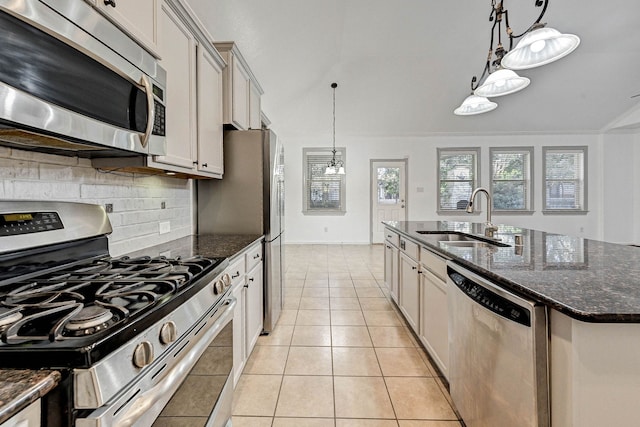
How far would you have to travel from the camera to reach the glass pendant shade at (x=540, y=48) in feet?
5.16

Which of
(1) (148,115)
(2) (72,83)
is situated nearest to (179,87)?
(1) (148,115)

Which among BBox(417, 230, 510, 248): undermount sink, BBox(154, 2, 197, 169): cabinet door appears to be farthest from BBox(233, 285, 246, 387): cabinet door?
BBox(417, 230, 510, 248): undermount sink

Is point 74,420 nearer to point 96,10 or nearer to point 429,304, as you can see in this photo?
point 96,10

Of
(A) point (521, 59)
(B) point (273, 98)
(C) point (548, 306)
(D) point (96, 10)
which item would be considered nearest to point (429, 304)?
(C) point (548, 306)

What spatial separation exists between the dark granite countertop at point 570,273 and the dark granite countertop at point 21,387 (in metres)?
1.24

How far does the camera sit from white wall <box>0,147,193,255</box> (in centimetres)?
113

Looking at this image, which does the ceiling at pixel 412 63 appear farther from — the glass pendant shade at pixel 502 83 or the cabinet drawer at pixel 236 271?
the cabinet drawer at pixel 236 271

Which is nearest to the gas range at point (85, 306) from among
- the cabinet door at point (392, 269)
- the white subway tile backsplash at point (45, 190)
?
the white subway tile backsplash at point (45, 190)

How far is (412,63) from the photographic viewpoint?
5.00 m

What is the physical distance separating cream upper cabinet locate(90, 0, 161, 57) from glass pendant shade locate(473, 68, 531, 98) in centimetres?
208

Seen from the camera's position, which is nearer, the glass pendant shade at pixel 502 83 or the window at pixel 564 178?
the glass pendant shade at pixel 502 83

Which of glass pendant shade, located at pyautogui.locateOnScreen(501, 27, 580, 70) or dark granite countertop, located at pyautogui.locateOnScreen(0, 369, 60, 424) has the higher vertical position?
glass pendant shade, located at pyautogui.locateOnScreen(501, 27, 580, 70)

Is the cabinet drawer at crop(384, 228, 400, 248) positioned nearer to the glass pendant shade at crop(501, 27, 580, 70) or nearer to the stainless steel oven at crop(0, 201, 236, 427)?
the glass pendant shade at crop(501, 27, 580, 70)

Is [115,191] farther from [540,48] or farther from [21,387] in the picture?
[540,48]
